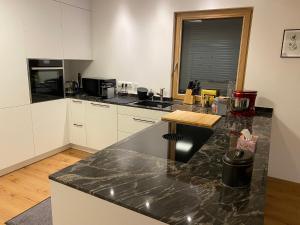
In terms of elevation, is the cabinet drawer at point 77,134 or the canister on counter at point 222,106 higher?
the canister on counter at point 222,106

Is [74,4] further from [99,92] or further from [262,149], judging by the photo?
[262,149]

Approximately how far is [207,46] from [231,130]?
5.09 ft

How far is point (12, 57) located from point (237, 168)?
2.86 metres

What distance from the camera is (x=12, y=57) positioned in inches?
109

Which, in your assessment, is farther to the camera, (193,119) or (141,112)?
(141,112)

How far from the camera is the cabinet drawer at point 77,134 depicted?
3.61m

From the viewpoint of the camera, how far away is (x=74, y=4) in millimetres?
3480

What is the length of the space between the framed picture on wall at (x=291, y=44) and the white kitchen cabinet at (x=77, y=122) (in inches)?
111

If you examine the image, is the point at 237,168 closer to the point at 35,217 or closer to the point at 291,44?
the point at 35,217

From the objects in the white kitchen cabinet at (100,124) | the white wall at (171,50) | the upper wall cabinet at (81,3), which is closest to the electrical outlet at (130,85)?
the white wall at (171,50)

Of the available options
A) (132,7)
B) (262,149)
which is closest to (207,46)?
(132,7)

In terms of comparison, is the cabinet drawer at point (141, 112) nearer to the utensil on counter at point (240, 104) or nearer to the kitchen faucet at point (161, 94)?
the kitchen faucet at point (161, 94)

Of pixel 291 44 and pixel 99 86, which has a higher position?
pixel 291 44

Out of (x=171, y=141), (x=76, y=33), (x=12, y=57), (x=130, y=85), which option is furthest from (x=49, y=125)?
(x=171, y=141)
